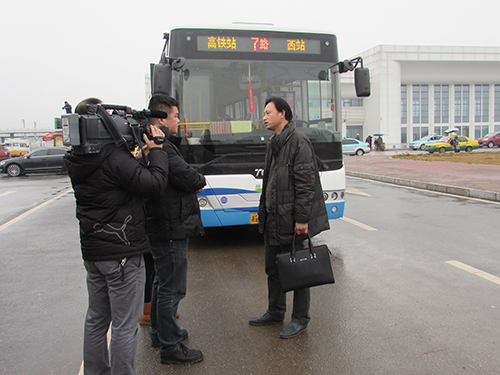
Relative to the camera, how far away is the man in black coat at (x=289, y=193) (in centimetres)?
312

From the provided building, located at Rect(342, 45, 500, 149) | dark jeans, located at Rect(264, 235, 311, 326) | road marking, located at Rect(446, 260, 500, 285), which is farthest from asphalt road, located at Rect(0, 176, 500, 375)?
building, located at Rect(342, 45, 500, 149)

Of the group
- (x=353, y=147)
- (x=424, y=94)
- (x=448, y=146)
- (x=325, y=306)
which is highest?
(x=424, y=94)

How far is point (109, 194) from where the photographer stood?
7.20 ft

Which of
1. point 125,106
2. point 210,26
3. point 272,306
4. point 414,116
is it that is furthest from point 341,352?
point 414,116

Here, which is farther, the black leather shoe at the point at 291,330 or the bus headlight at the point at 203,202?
the bus headlight at the point at 203,202

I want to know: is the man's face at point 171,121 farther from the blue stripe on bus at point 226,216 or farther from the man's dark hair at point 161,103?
the blue stripe on bus at point 226,216

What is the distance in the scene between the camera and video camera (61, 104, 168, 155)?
2.09 m

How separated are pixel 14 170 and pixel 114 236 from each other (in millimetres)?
24259

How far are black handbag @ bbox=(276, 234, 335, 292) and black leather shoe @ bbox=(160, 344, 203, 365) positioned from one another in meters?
0.79

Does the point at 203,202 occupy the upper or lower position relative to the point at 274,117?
lower

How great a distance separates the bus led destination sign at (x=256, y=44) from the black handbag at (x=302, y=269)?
11.8 ft

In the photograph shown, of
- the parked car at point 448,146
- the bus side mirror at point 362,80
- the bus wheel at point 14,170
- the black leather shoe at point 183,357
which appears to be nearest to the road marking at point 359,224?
the bus side mirror at point 362,80

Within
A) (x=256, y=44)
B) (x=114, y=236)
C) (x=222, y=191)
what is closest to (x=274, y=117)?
(x=114, y=236)

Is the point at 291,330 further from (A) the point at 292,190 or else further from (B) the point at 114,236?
(B) the point at 114,236
